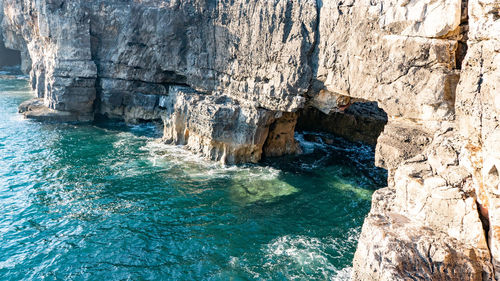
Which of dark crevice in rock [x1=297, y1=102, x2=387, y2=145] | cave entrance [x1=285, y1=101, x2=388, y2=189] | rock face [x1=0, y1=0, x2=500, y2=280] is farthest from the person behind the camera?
dark crevice in rock [x1=297, y1=102, x2=387, y2=145]

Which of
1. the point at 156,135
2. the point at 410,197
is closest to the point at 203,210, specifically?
the point at 410,197

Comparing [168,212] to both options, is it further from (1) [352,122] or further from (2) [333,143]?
(1) [352,122]

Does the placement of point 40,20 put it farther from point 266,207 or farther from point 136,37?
point 266,207

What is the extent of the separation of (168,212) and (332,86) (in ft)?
43.6

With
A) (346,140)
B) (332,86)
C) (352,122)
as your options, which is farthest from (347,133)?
(332,86)

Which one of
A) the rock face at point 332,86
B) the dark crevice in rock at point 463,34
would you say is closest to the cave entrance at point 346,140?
the rock face at point 332,86

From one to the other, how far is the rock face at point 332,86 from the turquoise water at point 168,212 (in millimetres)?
4069

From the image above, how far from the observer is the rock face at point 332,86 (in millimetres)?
10898

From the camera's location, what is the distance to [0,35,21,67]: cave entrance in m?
65.6

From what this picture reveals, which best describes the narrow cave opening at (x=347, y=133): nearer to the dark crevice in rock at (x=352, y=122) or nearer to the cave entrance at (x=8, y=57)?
the dark crevice in rock at (x=352, y=122)

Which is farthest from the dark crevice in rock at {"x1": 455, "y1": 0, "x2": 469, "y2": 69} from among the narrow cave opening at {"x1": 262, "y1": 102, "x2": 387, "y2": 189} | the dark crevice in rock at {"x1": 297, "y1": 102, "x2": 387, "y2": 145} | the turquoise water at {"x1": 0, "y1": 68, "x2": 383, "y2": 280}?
the dark crevice in rock at {"x1": 297, "y1": 102, "x2": 387, "y2": 145}

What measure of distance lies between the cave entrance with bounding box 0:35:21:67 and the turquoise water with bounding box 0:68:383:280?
43398mm

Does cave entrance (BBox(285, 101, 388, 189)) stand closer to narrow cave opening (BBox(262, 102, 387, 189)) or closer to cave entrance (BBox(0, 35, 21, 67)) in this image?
narrow cave opening (BBox(262, 102, 387, 189))

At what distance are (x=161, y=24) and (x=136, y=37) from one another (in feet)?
12.0
